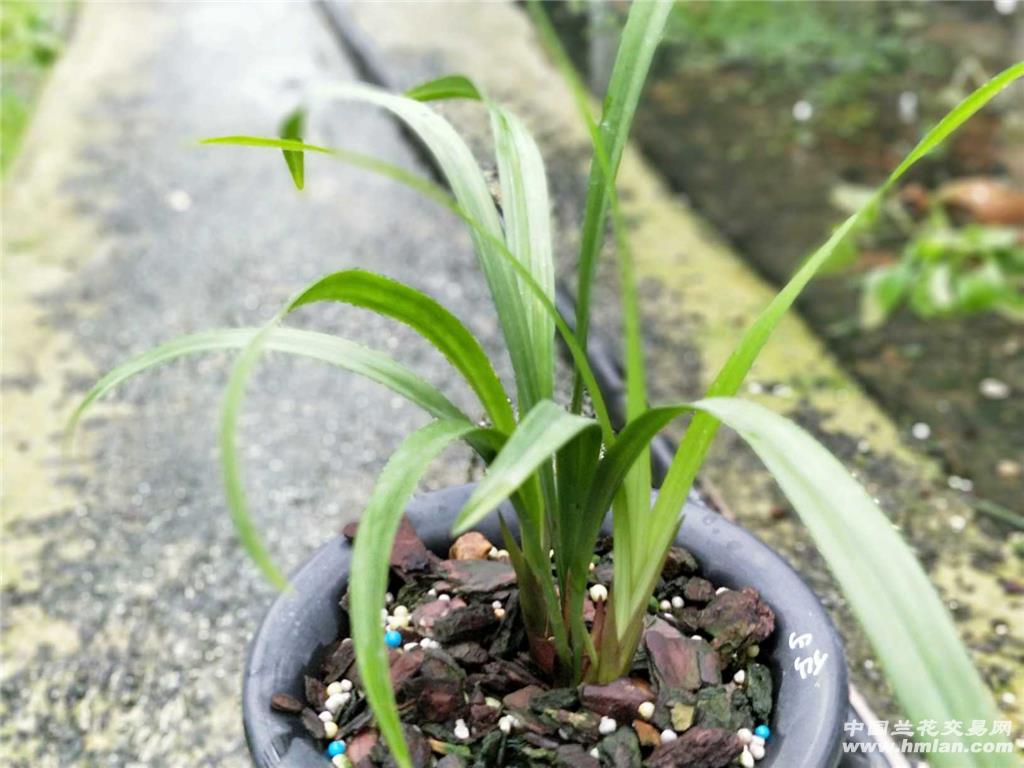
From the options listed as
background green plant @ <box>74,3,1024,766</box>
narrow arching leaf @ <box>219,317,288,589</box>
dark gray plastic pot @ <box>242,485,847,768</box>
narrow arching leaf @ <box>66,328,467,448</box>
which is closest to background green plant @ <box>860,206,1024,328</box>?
dark gray plastic pot @ <box>242,485,847,768</box>

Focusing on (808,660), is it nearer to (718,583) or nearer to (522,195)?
(718,583)

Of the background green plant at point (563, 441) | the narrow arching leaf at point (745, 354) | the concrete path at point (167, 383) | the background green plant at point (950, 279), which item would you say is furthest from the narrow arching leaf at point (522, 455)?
the background green plant at point (950, 279)

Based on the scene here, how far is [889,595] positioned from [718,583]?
0.37 m

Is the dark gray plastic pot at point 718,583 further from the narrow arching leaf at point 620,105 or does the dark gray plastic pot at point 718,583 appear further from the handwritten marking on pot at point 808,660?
the narrow arching leaf at point 620,105

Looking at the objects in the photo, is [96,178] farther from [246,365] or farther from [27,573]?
[246,365]

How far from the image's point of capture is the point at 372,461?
150cm

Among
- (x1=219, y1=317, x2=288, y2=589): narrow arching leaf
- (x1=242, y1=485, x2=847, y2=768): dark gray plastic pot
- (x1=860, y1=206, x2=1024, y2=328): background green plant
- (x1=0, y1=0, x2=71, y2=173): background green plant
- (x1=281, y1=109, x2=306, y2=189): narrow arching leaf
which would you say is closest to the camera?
(x1=219, y1=317, x2=288, y2=589): narrow arching leaf

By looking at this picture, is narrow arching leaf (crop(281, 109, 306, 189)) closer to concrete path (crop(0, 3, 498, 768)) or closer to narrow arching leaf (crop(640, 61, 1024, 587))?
narrow arching leaf (crop(640, 61, 1024, 587))

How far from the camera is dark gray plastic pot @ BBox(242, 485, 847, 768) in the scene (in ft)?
2.30

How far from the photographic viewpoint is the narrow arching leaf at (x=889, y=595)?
0.47 m

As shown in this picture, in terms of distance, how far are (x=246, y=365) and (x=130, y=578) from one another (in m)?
0.93

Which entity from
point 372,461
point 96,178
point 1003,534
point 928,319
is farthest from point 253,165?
point 1003,534

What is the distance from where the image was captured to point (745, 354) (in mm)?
662

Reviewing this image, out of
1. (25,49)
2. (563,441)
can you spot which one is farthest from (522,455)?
(25,49)
